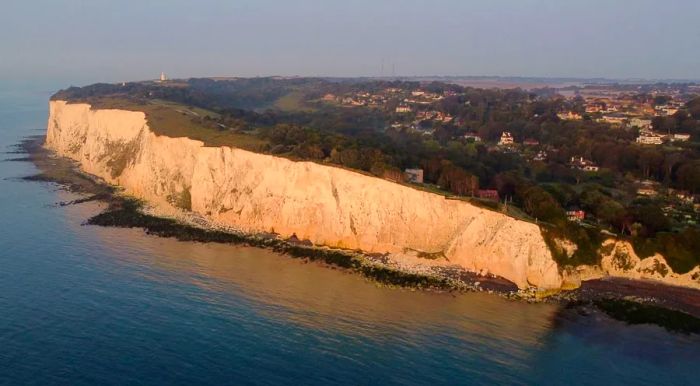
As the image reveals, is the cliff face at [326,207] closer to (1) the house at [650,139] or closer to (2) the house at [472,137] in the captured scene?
(1) the house at [650,139]

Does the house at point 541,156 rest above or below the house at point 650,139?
below

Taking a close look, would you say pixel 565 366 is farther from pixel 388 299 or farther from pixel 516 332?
pixel 388 299

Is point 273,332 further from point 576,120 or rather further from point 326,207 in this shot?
point 576,120

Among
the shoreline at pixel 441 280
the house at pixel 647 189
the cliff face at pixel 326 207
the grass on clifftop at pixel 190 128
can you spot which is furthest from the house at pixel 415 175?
the house at pixel 647 189

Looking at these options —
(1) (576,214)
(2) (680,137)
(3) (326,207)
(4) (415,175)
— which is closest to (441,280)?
(3) (326,207)

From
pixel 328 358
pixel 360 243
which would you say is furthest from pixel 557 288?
pixel 328 358
